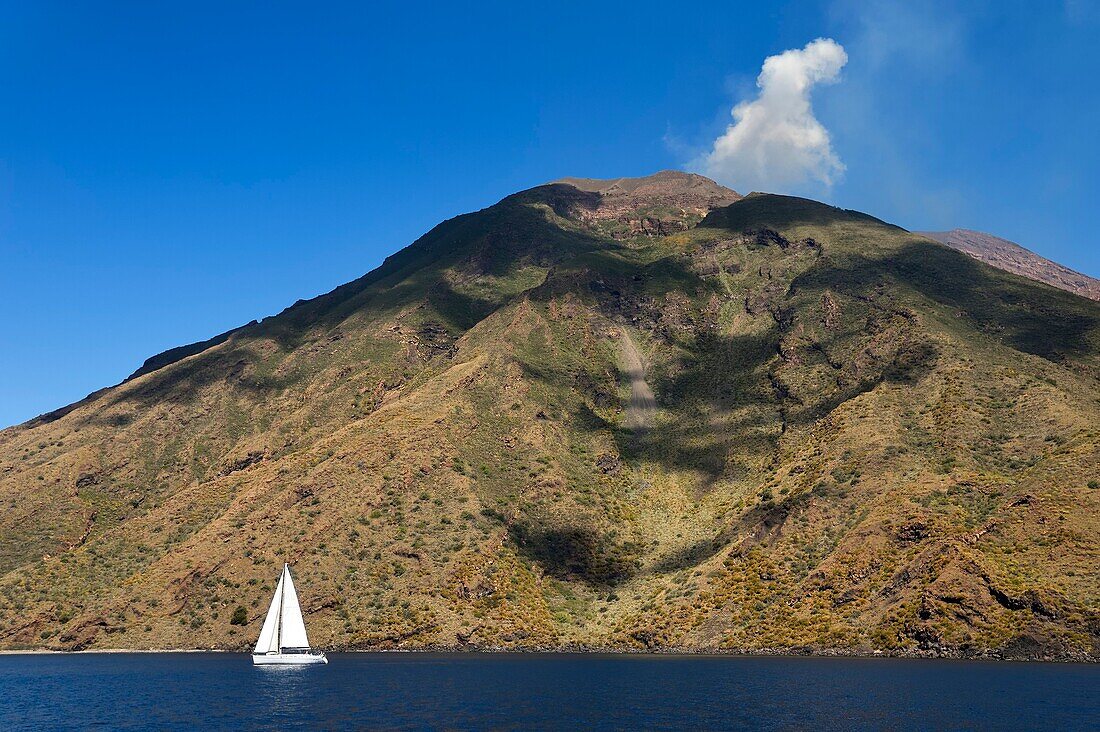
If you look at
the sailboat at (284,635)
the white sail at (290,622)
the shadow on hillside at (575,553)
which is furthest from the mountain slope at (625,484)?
the white sail at (290,622)

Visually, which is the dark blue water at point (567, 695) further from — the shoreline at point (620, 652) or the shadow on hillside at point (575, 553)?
the shadow on hillside at point (575, 553)

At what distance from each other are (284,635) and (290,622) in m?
1.53

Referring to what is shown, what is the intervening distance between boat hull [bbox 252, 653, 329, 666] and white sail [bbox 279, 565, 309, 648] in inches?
52.1

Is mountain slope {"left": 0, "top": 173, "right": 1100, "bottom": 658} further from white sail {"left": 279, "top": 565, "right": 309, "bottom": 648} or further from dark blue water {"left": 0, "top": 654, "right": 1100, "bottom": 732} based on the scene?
dark blue water {"left": 0, "top": 654, "right": 1100, "bottom": 732}

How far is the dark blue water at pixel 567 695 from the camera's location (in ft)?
185

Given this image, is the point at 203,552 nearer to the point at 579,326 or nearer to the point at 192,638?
the point at 192,638

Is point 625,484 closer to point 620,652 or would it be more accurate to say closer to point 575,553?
point 575,553

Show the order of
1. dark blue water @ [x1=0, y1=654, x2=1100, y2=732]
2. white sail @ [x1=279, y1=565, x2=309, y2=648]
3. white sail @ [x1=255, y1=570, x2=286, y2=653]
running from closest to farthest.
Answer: dark blue water @ [x1=0, y1=654, x2=1100, y2=732] < white sail @ [x1=255, y1=570, x2=286, y2=653] < white sail @ [x1=279, y1=565, x2=309, y2=648]

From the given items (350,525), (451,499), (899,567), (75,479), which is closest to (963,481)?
(899,567)

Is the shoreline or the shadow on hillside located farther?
the shadow on hillside

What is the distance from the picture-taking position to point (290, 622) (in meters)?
98.5

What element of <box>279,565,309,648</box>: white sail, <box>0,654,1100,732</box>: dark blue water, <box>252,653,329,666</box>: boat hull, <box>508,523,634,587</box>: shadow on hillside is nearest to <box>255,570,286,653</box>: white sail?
<box>279,565,309,648</box>: white sail

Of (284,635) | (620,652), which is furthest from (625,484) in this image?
(284,635)

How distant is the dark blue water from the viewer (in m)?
56.2
